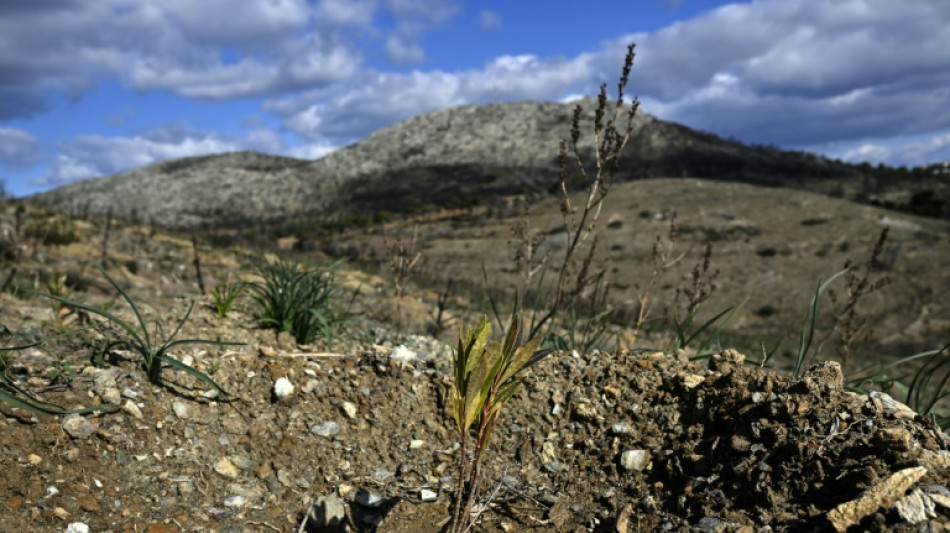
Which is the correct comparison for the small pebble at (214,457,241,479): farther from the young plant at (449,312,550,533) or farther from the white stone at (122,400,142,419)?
the young plant at (449,312,550,533)

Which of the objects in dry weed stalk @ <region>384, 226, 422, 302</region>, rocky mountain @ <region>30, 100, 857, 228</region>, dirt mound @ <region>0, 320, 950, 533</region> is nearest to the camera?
dirt mound @ <region>0, 320, 950, 533</region>

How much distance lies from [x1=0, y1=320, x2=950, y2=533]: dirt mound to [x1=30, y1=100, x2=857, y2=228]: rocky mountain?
38191 millimetres

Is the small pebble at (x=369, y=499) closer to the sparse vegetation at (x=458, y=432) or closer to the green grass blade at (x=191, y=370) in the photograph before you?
the sparse vegetation at (x=458, y=432)

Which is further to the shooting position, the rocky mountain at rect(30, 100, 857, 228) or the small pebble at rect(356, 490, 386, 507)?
the rocky mountain at rect(30, 100, 857, 228)

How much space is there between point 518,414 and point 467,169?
178ft

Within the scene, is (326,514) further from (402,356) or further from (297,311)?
(297,311)

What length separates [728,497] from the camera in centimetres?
243

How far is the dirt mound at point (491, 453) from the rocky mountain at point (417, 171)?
3819cm

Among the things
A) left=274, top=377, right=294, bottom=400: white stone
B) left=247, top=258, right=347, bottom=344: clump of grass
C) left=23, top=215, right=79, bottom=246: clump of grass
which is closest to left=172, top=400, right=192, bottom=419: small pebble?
left=274, top=377, right=294, bottom=400: white stone

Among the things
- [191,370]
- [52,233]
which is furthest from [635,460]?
[52,233]

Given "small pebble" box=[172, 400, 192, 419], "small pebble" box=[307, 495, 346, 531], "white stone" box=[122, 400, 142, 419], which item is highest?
"white stone" box=[122, 400, 142, 419]

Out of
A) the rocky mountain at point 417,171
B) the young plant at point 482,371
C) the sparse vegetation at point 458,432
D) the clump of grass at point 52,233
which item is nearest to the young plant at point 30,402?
the sparse vegetation at point 458,432

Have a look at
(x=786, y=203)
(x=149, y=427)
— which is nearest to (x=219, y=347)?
(x=149, y=427)

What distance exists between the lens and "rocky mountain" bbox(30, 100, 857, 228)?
158 ft
